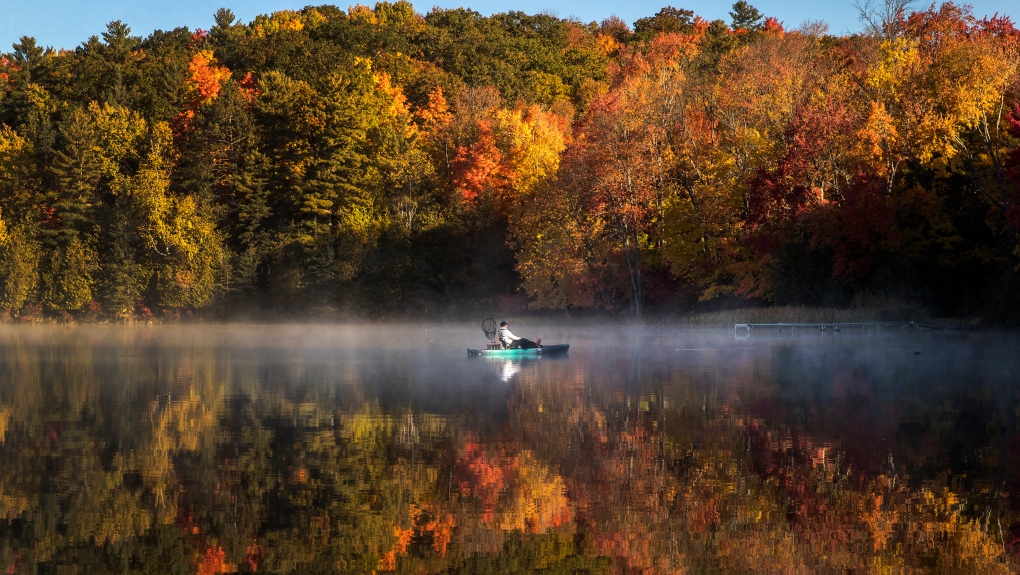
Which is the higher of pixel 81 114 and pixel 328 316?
pixel 81 114

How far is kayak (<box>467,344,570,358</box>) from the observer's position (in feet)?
107

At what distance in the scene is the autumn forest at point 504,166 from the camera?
45.2m

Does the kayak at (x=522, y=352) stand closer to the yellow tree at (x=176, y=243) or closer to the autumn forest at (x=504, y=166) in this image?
the autumn forest at (x=504, y=166)

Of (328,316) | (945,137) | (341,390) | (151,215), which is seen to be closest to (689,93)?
(945,137)

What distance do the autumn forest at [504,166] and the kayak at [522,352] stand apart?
16.4 metres

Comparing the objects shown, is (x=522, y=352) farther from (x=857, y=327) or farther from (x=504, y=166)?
(x=504, y=166)

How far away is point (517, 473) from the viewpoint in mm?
12875

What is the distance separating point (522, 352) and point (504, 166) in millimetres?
37374

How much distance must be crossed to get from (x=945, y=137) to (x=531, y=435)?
34.6 meters

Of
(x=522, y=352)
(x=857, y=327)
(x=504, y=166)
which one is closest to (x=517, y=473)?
(x=522, y=352)

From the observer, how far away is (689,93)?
59.9m

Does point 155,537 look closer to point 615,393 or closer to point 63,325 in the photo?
point 615,393

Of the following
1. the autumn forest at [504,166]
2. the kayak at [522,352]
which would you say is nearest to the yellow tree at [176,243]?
the autumn forest at [504,166]

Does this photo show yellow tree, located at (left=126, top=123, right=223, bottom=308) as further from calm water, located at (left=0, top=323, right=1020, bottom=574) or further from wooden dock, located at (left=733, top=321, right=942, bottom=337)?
calm water, located at (left=0, top=323, right=1020, bottom=574)
